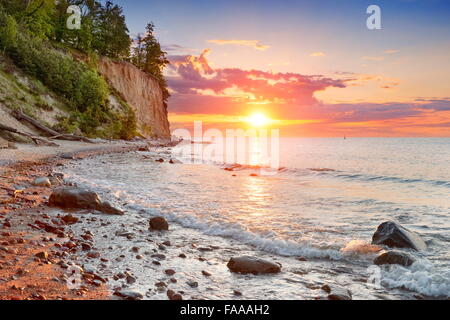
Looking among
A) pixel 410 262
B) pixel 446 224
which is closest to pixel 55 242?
pixel 410 262

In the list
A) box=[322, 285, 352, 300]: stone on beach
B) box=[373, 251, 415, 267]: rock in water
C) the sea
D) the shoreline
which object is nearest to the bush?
the sea

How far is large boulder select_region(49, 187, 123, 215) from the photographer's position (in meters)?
8.80

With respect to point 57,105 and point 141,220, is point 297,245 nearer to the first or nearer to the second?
point 141,220

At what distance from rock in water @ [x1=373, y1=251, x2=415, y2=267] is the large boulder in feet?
21.3

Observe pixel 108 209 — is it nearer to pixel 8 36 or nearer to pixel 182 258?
pixel 182 258

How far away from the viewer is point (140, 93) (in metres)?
70.7

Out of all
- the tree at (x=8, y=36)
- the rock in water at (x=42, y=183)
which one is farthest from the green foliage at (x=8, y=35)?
the rock in water at (x=42, y=183)

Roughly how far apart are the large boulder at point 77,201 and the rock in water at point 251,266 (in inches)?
184

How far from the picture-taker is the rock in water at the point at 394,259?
602 centimetres

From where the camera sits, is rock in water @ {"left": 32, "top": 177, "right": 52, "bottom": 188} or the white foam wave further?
rock in water @ {"left": 32, "top": 177, "right": 52, "bottom": 188}

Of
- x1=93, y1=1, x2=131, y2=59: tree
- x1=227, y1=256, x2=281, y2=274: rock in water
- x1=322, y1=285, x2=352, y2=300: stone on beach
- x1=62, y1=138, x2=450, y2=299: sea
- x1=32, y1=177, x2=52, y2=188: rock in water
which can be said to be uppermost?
x1=93, y1=1, x2=131, y2=59: tree

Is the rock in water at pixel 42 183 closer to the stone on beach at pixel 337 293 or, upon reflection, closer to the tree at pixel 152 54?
the stone on beach at pixel 337 293

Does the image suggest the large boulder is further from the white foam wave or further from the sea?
the white foam wave

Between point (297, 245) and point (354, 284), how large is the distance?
2.00m
